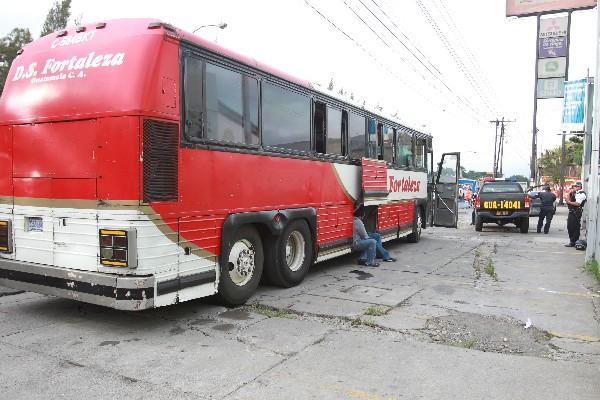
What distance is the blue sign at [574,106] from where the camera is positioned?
19.1 meters

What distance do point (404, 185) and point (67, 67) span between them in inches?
352

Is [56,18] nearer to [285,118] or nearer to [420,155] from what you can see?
[420,155]

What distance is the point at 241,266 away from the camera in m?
6.42

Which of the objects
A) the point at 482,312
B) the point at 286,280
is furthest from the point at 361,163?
the point at 482,312

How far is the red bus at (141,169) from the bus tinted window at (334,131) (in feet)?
5.05

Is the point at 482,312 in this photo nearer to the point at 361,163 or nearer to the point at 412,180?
the point at 361,163

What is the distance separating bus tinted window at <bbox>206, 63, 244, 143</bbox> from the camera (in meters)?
5.68

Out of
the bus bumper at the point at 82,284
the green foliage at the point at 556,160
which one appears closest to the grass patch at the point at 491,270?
the bus bumper at the point at 82,284

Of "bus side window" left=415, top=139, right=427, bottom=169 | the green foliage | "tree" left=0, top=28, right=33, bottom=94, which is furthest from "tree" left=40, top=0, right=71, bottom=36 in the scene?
the green foliage

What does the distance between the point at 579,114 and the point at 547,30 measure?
1776cm

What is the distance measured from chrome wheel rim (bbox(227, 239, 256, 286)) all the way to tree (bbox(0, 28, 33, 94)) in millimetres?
26592

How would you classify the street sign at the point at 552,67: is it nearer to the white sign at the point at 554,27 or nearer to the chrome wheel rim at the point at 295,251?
the white sign at the point at 554,27

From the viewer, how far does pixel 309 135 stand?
803 cm

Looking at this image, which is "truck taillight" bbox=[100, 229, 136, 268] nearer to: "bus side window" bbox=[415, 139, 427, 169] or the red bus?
the red bus
